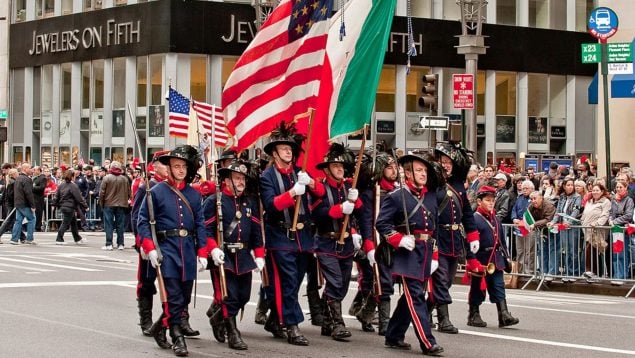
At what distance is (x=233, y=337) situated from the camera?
39.3ft

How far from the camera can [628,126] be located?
112ft

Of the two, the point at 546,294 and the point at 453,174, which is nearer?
the point at 453,174

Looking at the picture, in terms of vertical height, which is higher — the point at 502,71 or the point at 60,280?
the point at 502,71

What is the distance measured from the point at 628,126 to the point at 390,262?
23700mm

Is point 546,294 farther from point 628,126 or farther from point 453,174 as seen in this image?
point 628,126

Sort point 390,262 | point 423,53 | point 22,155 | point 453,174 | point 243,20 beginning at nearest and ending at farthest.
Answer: point 390,262 < point 453,174 < point 243,20 < point 423,53 < point 22,155

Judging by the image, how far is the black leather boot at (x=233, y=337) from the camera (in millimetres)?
11922

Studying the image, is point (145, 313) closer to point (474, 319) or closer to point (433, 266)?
point (433, 266)

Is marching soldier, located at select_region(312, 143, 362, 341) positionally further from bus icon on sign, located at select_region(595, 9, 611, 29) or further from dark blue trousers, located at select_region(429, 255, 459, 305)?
bus icon on sign, located at select_region(595, 9, 611, 29)

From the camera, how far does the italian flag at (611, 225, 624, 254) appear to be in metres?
18.9

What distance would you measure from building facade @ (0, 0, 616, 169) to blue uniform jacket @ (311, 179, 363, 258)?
30996 millimetres

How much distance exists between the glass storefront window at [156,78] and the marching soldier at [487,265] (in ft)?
102

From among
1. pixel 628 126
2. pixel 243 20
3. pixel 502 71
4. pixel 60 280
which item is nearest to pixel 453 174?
pixel 60 280

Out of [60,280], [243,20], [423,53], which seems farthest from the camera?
[423,53]
